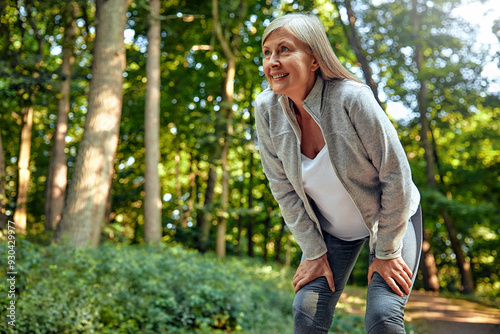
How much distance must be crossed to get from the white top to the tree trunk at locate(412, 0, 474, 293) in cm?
1294

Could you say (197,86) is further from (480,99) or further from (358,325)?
(358,325)

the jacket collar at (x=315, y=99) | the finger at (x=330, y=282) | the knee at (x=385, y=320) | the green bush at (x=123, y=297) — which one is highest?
the jacket collar at (x=315, y=99)

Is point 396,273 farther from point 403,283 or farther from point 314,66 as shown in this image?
point 314,66

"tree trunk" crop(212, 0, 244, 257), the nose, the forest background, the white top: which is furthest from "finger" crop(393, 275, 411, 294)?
"tree trunk" crop(212, 0, 244, 257)

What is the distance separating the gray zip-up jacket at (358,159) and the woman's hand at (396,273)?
0.11ft

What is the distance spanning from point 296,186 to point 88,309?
3.43 metres

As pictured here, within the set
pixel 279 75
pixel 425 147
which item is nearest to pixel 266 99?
pixel 279 75

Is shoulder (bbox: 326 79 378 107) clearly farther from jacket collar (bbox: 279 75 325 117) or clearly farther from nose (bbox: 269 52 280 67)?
nose (bbox: 269 52 280 67)

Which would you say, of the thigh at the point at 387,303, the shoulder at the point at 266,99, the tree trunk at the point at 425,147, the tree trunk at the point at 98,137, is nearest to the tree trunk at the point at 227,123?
the tree trunk at the point at 98,137

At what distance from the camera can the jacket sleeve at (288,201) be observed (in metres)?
2.13

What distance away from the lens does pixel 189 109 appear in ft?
61.0

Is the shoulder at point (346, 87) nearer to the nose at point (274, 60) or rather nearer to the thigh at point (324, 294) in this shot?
the nose at point (274, 60)

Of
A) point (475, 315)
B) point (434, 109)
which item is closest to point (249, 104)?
point (434, 109)

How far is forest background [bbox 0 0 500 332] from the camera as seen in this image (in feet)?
25.1
